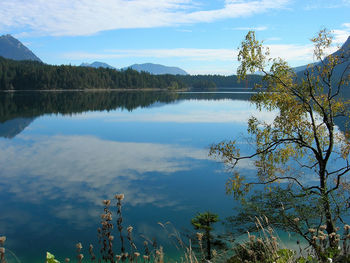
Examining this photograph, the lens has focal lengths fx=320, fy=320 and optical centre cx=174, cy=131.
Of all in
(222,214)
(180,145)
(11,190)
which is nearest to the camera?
(222,214)

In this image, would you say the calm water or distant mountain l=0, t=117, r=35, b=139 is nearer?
the calm water

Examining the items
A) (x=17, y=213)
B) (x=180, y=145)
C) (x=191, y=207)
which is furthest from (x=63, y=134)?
(x=191, y=207)

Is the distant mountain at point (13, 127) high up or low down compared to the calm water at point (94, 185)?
up

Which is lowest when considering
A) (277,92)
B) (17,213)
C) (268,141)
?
(17,213)

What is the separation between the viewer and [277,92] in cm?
1572

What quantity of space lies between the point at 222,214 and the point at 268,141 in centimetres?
598

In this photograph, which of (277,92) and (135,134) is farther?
(135,134)

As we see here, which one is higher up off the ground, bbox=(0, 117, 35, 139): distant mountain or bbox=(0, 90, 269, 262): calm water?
bbox=(0, 117, 35, 139): distant mountain

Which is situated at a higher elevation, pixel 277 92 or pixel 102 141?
pixel 277 92

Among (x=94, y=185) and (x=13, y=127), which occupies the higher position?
(x=13, y=127)

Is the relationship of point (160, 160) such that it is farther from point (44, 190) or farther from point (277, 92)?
point (277, 92)

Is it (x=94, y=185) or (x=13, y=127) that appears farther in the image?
(x=13, y=127)

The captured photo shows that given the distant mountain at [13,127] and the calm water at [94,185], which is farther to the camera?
the distant mountain at [13,127]

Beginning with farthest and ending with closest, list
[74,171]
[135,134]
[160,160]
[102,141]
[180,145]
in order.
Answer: [135,134], [102,141], [180,145], [160,160], [74,171]
